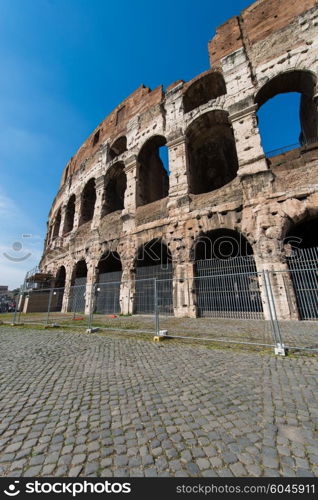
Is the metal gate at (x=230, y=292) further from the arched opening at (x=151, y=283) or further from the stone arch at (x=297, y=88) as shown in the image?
the stone arch at (x=297, y=88)

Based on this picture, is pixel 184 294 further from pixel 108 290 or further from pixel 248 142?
pixel 248 142

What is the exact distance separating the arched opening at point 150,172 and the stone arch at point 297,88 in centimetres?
598

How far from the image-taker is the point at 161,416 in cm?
198

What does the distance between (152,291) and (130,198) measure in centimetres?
611

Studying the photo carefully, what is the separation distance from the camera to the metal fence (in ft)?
16.8

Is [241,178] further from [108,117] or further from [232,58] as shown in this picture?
[108,117]

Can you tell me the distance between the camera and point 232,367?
3.13m

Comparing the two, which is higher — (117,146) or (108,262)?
(117,146)

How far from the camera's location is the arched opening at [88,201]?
17469 mm

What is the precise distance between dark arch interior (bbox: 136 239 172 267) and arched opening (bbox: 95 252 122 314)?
5.41 feet

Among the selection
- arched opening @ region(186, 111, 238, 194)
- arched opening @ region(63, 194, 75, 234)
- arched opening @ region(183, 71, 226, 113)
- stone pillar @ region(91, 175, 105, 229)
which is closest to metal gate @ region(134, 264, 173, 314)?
arched opening @ region(186, 111, 238, 194)

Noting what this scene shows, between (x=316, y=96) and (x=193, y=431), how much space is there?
11.9m

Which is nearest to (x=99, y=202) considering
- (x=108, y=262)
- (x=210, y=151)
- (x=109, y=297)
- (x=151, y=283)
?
(x=108, y=262)

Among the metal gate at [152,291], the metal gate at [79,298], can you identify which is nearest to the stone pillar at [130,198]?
the metal gate at [152,291]
